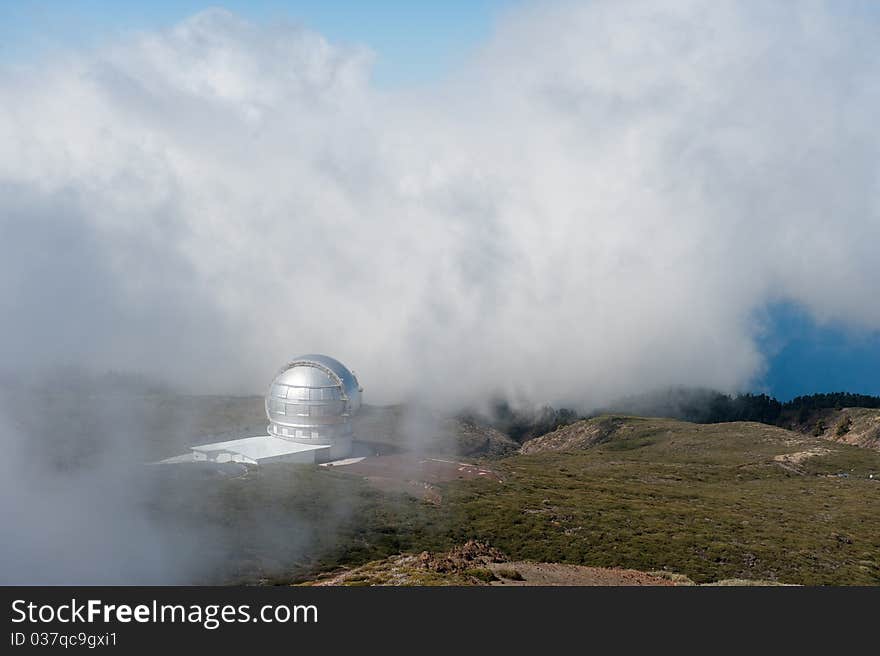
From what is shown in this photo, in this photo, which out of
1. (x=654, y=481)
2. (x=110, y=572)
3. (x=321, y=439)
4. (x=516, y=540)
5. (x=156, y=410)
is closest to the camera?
(x=110, y=572)

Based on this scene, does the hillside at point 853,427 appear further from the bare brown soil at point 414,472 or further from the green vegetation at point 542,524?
the bare brown soil at point 414,472

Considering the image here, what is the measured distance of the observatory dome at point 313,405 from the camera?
80.7 m

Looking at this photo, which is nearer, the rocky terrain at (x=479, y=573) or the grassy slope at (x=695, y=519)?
the rocky terrain at (x=479, y=573)

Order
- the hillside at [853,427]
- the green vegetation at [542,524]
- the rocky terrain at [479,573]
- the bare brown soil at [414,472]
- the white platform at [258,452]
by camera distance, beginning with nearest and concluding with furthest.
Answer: the rocky terrain at [479,573], the green vegetation at [542,524], the bare brown soil at [414,472], the white platform at [258,452], the hillside at [853,427]

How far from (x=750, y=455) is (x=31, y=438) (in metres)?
130

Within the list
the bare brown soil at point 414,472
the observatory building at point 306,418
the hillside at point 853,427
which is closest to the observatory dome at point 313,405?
the observatory building at point 306,418

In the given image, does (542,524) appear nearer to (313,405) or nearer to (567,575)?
(567,575)

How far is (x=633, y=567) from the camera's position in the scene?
50094 mm

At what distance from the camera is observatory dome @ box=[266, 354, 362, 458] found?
80.7 meters

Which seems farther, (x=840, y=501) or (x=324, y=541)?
(x=840, y=501)
